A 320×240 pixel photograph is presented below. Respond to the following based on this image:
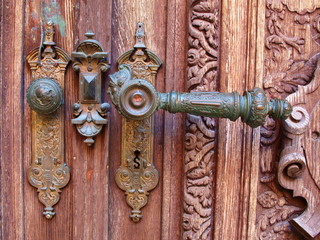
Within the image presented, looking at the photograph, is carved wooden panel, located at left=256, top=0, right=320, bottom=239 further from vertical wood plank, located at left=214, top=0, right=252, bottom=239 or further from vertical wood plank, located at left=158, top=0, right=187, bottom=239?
vertical wood plank, located at left=158, top=0, right=187, bottom=239

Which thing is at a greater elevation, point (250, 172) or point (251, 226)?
point (250, 172)

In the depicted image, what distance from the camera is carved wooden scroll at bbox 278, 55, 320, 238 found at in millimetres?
690

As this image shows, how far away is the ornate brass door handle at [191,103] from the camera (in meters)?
0.60

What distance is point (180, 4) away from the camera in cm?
71

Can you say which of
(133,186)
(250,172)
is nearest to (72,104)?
(133,186)

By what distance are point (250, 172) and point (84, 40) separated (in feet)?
1.32

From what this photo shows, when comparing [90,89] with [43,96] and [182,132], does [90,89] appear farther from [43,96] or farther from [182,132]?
[182,132]

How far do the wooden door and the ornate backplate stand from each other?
0.05ft

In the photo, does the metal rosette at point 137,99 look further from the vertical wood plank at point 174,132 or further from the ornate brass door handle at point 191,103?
the vertical wood plank at point 174,132

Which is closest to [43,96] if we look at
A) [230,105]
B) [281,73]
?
[230,105]

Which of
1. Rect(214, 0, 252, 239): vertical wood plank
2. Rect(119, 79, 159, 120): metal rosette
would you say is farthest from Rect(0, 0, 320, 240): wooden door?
Rect(119, 79, 159, 120): metal rosette

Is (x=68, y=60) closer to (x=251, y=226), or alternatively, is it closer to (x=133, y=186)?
(x=133, y=186)

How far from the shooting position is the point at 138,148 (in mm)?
716

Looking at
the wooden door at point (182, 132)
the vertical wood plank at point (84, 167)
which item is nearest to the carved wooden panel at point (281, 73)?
the wooden door at point (182, 132)
